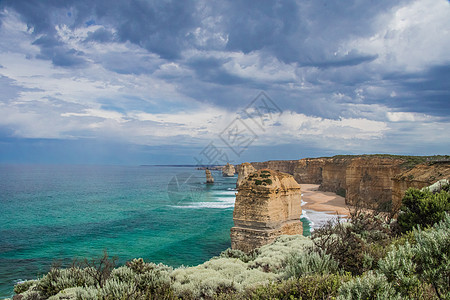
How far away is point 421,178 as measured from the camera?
814 inches

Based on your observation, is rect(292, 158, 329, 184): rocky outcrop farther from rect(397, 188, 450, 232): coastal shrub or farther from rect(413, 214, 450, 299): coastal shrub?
rect(413, 214, 450, 299): coastal shrub

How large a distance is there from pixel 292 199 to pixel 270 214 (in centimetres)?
361

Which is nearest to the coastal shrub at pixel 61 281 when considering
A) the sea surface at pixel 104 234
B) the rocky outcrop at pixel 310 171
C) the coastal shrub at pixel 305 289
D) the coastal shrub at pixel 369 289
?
the coastal shrub at pixel 305 289

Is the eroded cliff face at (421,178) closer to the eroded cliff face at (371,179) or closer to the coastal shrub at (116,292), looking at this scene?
the eroded cliff face at (371,179)

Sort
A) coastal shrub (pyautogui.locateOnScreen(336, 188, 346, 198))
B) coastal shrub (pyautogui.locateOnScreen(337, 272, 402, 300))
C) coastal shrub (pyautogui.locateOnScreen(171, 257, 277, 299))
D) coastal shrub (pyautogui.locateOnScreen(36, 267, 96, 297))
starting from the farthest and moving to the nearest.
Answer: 1. coastal shrub (pyautogui.locateOnScreen(336, 188, 346, 198))
2. coastal shrub (pyautogui.locateOnScreen(36, 267, 96, 297))
3. coastal shrub (pyautogui.locateOnScreen(171, 257, 277, 299))
4. coastal shrub (pyautogui.locateOnScreen(337, 272, 402, 300))

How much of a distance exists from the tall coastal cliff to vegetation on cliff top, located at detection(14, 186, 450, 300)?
7297mm

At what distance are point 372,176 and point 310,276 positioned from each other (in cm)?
3729

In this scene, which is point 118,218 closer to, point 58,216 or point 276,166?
point 58,216

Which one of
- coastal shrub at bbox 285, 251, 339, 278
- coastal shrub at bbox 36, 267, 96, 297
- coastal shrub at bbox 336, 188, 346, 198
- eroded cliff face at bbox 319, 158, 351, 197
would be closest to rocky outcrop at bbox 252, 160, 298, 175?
eroded cliff face at bbox 319, 158, 351, 197

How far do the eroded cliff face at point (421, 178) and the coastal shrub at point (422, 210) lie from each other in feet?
27.1

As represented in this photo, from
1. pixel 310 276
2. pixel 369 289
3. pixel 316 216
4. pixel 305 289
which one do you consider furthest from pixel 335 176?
pixel 369 289

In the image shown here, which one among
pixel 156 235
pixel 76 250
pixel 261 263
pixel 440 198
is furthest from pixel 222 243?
pixel 440 198

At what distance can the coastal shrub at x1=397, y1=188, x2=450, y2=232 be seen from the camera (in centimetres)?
1062

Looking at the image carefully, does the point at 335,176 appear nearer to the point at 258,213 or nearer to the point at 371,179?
the point at 371,179
